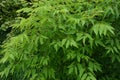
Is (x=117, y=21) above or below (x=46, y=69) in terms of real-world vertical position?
above

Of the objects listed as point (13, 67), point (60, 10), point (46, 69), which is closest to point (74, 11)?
point (60, 10)

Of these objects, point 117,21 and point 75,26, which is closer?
point 75,26

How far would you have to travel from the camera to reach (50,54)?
3.69 metres

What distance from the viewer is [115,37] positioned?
3648 millimetres

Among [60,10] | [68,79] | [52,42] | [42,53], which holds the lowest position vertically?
[68,79]

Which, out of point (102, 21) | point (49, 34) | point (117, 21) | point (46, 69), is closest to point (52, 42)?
point (49, 34)

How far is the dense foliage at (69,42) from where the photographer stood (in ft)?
11.4

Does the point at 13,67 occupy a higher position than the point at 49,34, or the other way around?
the point at 49,34

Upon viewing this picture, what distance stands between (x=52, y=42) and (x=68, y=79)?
1.88ft

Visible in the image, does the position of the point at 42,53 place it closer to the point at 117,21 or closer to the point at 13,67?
the point at 13,67

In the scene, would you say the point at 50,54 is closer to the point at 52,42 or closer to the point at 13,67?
the point at 52,42

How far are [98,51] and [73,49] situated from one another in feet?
1.34

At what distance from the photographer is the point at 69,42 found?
3400 mm

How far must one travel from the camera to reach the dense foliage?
347 centimetres
